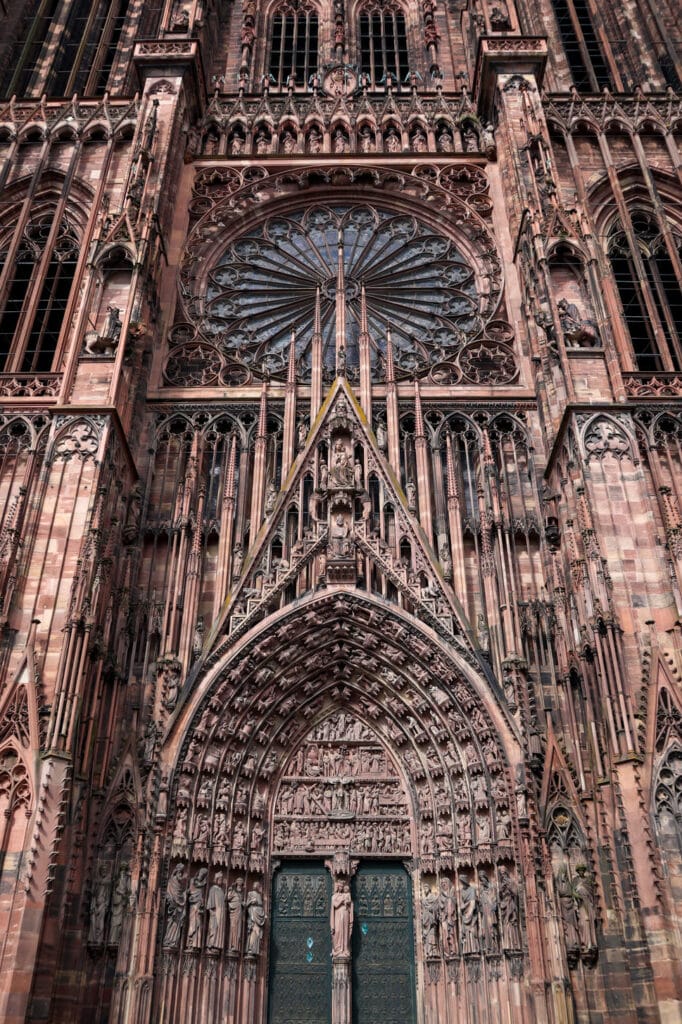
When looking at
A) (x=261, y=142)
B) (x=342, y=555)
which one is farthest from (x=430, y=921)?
(x=261, y=142)

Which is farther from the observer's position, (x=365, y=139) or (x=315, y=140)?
(x=315, y=140)

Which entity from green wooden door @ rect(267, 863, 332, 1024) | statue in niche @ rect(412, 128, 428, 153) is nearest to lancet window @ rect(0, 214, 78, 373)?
statue in niche @ rect(412, 128, 428, 153)

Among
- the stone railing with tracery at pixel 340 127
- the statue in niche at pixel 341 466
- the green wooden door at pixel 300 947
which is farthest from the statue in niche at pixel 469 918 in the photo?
the stone railing with tracery at pixel 340 127

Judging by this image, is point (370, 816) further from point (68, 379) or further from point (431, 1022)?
point (68, 379)

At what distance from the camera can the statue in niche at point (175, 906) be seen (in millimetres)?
12023

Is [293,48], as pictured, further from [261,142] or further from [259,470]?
[259,470]

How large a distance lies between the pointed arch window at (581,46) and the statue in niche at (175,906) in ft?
62.7

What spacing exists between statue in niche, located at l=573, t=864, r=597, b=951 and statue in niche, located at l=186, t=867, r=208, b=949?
4875mm

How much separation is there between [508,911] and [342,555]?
18.0ft

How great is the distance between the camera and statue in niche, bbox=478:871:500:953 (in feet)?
39.7

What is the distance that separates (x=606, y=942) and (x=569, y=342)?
8975 millimetres

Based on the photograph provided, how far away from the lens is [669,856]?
35.1 feet

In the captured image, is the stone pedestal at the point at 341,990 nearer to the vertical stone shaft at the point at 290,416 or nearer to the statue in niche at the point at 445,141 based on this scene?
the vertical stone shaft at the point at 290,416

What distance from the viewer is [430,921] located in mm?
12781
